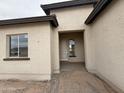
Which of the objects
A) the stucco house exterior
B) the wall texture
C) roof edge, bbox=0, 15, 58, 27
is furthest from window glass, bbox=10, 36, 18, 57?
the wall texture

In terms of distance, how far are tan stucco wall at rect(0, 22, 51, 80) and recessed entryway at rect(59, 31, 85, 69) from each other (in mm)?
4995

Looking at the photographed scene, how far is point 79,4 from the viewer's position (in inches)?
346

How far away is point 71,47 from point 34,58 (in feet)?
19.3

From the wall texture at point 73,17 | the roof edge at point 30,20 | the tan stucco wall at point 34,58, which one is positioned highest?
the wall texture at point 73,17

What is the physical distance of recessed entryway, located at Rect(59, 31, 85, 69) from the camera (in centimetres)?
1215

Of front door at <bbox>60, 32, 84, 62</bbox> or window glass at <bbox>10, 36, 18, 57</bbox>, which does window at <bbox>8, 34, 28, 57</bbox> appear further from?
front door at <bbox>60, 32, 84, 62</bbox>

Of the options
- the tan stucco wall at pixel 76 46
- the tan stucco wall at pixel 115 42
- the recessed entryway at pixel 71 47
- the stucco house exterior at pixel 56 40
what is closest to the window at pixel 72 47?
the recessed entryway at pixel 71 47

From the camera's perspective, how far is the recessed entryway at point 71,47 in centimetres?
1215

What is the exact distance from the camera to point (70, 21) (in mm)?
8914

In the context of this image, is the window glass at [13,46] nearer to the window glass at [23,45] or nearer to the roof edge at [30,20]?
the window glass at [23,45]

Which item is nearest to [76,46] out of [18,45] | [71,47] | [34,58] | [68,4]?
[71,47]

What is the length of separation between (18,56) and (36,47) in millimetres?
1603

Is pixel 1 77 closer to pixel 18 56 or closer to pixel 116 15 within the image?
pixel 18 56

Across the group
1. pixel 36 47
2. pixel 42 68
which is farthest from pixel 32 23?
pixel 42 68
